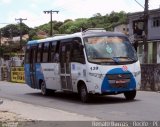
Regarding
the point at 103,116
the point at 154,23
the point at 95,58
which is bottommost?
the point at 103,116

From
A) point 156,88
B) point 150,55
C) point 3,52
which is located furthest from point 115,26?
point 156,88

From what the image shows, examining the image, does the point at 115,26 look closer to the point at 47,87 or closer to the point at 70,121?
the point at 47,87

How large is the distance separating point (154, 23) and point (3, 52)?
1760 inches

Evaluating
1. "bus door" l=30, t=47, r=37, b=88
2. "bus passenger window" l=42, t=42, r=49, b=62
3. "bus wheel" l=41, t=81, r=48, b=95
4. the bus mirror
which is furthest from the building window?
the bus mirror

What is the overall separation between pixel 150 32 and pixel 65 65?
44.3 meters

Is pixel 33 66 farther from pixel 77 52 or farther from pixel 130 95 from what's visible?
pixel 130 95

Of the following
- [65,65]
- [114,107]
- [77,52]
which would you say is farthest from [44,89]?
[114,107]

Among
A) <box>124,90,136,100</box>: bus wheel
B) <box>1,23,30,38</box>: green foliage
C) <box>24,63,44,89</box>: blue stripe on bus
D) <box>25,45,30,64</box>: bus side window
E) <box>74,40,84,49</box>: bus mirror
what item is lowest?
<box>124,90,136,100</box>: bus wheel

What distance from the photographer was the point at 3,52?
98.6m

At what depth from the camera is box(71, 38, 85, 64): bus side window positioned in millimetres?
18031

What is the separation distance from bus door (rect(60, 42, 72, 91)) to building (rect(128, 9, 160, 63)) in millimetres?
33846

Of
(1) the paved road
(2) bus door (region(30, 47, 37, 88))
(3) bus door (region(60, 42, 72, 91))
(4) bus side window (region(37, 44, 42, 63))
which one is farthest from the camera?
(2) bus door (region(30, 47, 37, 88))

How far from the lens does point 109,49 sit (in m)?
17.8

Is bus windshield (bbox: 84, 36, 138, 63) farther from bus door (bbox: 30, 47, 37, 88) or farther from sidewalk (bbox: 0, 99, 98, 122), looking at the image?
bus door (bbox: 30, 47, 37, 88)
